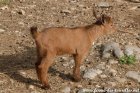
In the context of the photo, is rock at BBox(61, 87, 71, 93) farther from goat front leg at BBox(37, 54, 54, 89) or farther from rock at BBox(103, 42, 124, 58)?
rock at BBox(103, 42, 124, 58)

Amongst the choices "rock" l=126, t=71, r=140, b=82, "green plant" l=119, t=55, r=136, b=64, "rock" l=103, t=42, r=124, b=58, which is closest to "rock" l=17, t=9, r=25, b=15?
"rock" l=103, t=42, r=124, b=58

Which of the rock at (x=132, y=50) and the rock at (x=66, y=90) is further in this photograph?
the rock at (x=132, y=50)

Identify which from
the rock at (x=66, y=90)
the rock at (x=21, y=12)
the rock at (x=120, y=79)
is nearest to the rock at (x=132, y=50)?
the rock at (x=120, y=79)

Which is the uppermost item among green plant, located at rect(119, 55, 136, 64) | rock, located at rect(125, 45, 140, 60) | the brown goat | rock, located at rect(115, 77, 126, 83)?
the brown goat

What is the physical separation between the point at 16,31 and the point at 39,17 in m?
1.24

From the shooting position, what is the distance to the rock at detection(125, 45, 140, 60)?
9438mm

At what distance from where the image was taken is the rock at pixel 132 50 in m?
9.44

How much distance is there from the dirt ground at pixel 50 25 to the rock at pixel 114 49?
0.16 meters

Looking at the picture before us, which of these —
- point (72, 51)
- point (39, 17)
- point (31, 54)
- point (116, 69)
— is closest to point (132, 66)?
point (116, 69)

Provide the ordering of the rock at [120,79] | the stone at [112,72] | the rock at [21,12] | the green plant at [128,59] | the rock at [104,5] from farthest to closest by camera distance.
→ the rock at [104,5] < the rock at [21,12] < the green plant at [128,59] < the stone at [112,72] < the rock at [120,79]

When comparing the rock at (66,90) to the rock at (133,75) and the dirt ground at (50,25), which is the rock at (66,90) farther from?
the rock at (133,75)

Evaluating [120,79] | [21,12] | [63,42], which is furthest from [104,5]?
[63,42]

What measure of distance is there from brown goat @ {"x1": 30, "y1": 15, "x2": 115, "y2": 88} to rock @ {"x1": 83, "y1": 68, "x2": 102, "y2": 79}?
0.20 m

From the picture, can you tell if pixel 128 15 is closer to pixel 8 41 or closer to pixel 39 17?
pixel 39 17
